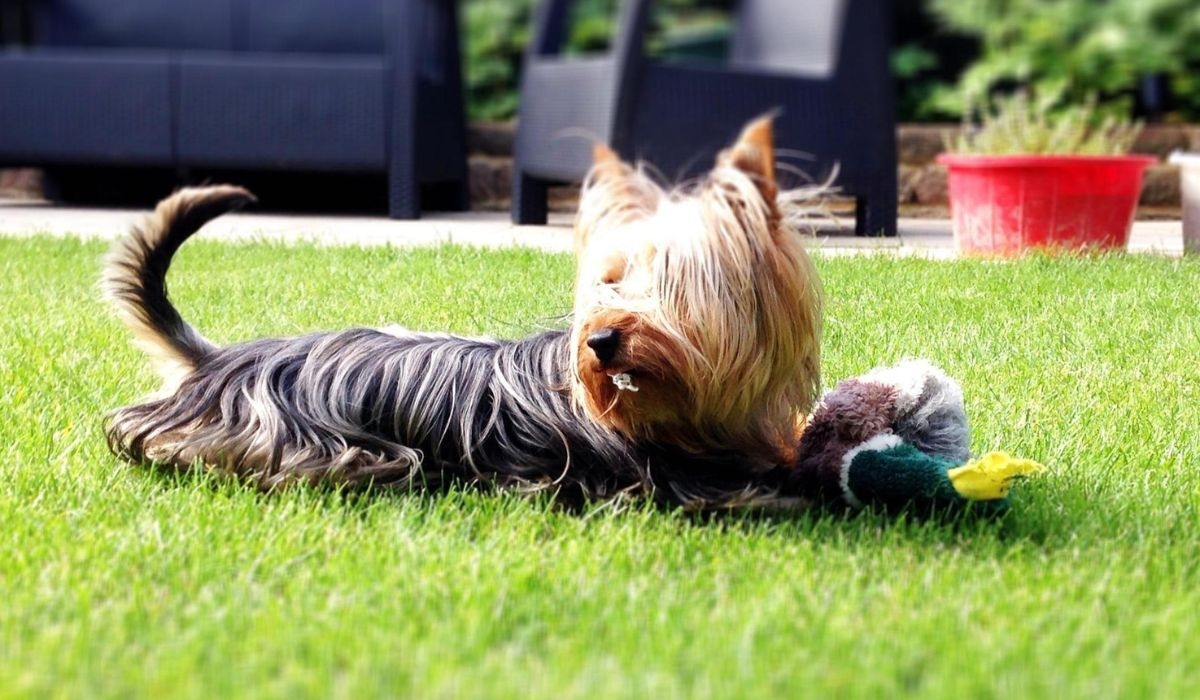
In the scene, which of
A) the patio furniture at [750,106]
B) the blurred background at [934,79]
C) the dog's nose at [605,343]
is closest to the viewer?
the dog's nose at [605,343]

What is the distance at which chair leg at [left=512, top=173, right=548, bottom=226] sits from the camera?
25.4 ft

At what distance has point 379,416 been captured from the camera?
10.4 feet

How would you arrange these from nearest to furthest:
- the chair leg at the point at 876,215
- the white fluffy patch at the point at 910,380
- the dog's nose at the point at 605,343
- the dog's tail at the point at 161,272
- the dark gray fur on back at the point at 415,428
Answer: the dog's nose at the point at 605,343, the dark gray fur on back at the point at 415,428, the white fluffy patch at the point at 910,380, the dog's tail at the point at 161,272, the chair leg at the point at 876,215

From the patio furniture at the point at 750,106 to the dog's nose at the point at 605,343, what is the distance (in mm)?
4094

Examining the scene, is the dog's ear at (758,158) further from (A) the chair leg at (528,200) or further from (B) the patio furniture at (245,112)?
(B) the patio furniture at (245,112)

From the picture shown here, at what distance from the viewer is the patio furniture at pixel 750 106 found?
6.89 m

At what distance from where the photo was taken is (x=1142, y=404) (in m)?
3.74

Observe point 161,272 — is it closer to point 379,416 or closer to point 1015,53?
point 379,416

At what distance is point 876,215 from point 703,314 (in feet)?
14.5

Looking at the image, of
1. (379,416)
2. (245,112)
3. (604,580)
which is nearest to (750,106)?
(245,112)

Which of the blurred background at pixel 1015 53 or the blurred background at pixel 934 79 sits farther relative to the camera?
the blurred background at pixel 1015 53

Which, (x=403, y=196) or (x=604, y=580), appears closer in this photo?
(x=604, y=580)

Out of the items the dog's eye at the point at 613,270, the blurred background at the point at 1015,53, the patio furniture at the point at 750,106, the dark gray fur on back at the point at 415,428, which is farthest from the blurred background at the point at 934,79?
the dog's eye at the point at 613,270

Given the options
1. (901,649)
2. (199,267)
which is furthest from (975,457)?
(199,267)
